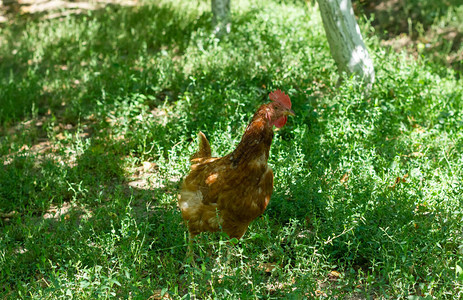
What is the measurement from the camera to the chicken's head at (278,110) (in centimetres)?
365

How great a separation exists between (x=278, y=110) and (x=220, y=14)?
5.16 metres

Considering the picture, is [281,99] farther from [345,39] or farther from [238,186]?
[345,39]

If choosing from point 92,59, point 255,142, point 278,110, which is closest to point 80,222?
point 255,142

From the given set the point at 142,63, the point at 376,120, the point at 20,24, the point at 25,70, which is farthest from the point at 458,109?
the point at 20,24

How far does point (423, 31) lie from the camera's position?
8844 millimetres

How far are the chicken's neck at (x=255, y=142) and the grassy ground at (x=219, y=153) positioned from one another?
0.67 metres

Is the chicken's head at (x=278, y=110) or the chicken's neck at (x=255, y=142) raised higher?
the chicken's head at (x=278, y=110)

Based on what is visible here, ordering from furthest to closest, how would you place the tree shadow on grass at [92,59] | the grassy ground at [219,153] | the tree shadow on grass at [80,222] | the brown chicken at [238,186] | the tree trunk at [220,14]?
the tree trunk at [220,14], the tree shadow on grass at [92,59], the tree shadow on grass at [80,222], the brown chicken at [238,186], the grassy ground at [219,153]

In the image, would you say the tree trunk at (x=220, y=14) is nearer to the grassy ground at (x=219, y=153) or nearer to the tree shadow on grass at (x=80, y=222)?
the grassy ground at (x=219, y=153)

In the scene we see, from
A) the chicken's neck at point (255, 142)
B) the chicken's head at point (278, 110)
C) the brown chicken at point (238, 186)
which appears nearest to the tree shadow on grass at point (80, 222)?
the brown chicken at point (238, 186)

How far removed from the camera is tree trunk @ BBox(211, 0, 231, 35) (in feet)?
26.9

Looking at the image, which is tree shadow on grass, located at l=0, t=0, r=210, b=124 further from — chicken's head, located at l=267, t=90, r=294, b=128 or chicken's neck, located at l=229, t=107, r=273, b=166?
chicken's neck, located at l=229, t=107, r=273, b=166

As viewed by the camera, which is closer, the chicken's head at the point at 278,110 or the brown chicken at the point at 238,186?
the brown chicken at the point at 238,186

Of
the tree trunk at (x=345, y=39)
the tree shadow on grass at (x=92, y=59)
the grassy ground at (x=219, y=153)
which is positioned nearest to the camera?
the grassy ground at (x=219, y=153)
